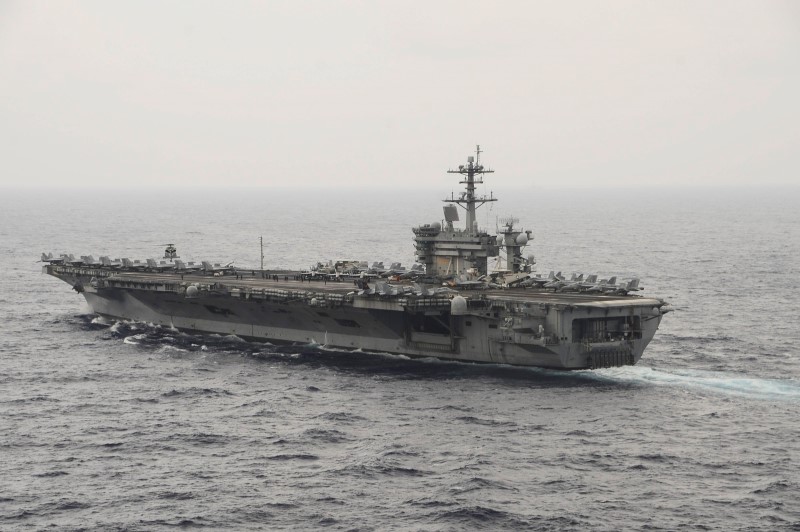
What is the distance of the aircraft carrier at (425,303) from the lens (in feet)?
128

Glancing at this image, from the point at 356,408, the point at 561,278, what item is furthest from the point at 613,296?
the point at 356,408

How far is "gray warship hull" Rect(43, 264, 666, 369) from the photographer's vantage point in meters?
38.7

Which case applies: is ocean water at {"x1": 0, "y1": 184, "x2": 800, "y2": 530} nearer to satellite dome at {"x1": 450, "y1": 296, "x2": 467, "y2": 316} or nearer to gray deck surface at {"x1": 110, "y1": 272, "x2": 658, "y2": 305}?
satellite dome at {"x1": 450, "y1": 296, "x2": 467, "y2": 316}

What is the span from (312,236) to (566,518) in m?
97.6

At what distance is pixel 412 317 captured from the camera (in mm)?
42344

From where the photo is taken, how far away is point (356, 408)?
35.0 m

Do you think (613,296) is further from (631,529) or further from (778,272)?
(778,272)

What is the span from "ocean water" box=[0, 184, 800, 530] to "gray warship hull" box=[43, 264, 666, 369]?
0.96m

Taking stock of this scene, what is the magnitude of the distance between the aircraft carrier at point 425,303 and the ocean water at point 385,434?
1.11 meters

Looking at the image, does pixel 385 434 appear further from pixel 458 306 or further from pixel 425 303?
pixel 425 303

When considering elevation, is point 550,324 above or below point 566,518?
above

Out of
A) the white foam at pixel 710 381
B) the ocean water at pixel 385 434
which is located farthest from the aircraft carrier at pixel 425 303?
the ocean water at pixel 385 434

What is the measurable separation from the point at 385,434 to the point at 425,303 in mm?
8926

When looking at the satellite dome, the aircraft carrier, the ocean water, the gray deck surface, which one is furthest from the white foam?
the satellite dome
